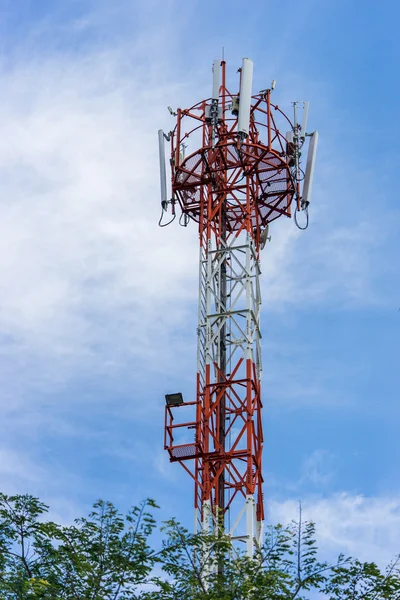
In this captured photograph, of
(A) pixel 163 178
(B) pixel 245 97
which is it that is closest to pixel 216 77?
(B) pixel 245 97

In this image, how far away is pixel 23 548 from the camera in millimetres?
30516

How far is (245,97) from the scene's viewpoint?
4225cm

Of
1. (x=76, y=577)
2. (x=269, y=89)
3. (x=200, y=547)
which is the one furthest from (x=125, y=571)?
(x=269, y=89)

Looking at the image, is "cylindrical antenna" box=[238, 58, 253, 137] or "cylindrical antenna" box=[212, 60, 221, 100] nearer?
"cylindrical antenna" box=[238, 58, 253, 137]

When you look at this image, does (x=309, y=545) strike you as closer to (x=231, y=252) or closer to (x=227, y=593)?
(x=227, y=593)

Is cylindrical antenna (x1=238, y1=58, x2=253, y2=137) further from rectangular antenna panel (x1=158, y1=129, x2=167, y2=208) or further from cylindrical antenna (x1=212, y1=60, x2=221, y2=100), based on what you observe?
rectangular antenna panel (x1=158, y1=129, x2=167, y2=208)

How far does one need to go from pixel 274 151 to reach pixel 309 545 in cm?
1840

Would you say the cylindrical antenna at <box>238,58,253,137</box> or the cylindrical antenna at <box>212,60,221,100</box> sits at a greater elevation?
the cylindrical antenna at <box>212,60,221,100</box>

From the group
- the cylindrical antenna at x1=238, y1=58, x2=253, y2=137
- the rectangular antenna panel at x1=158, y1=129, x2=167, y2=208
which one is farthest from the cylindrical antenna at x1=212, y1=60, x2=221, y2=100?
the rectangular antenna panel at x1=158, y1=129, x2=167, y2=208

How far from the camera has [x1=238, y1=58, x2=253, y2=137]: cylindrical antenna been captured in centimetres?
4206

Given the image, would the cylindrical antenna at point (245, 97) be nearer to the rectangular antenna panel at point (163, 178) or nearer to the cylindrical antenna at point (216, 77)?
the cylindrical antenna at point (216, 77)

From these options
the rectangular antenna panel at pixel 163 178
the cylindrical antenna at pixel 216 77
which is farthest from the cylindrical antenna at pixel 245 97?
the rectangular antenna panel at pixel 163 178

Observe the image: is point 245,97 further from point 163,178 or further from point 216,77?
point 163,178

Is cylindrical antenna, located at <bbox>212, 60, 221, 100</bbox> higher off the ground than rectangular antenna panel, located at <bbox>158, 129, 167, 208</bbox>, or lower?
higher
